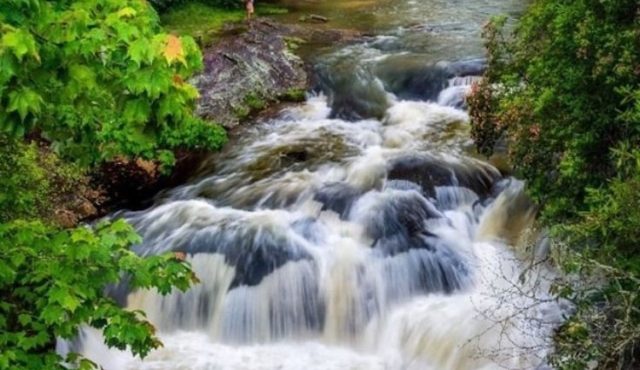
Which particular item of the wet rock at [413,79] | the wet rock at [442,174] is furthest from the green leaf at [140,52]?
the wet rock at [413,79]

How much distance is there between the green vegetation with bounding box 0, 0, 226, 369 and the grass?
12344 mm

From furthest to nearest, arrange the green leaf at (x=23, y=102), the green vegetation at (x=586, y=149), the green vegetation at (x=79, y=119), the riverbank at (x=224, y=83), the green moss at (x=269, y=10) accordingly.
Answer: the green moss at (x=269, y=10) < the riverbank at (x=224, y=83) < the green vegetation at (x=586, y=149) < the green vegetation at (x=79, y=119) < the green leaf at (x=23, y=102)

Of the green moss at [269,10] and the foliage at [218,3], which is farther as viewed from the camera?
the green moss at [269,10]

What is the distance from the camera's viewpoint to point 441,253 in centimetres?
891

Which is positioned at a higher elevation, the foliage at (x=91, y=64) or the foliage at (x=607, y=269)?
the foliage at (x=91, y=64)

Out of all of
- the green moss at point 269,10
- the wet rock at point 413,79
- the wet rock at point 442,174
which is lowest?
the wet rock at point 442,174

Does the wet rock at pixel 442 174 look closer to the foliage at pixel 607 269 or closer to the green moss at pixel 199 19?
the foliage at pixel 607 269

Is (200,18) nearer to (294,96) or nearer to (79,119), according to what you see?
(294,96)

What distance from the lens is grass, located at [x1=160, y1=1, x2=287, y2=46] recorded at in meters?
17.3

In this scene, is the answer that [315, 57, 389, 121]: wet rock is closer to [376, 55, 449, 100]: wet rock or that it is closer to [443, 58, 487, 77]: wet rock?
[376, 55, 449, 100]: wet rock

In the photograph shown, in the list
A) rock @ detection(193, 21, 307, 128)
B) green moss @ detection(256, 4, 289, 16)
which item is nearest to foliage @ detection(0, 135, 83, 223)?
rock @ detection(193, 21, 307, 128)

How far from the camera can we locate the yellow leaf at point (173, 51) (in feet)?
9.98

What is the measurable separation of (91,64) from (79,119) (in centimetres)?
134

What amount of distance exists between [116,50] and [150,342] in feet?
6.65
